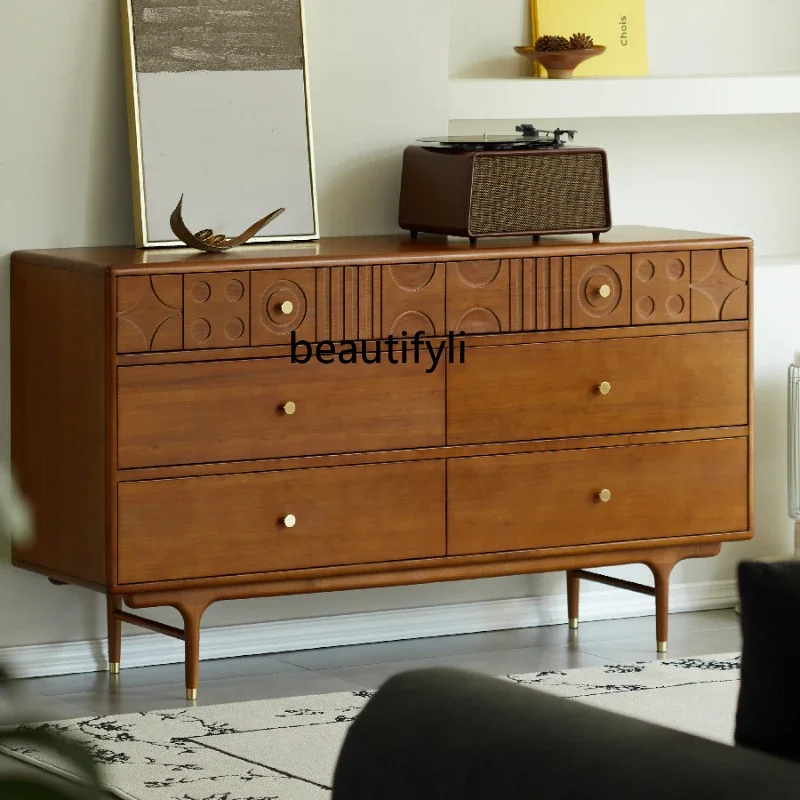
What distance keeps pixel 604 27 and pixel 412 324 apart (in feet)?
4.12

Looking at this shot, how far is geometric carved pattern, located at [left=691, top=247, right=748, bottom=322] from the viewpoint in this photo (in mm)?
3480

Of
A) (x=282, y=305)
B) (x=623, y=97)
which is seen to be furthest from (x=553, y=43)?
(x=282, y=305)

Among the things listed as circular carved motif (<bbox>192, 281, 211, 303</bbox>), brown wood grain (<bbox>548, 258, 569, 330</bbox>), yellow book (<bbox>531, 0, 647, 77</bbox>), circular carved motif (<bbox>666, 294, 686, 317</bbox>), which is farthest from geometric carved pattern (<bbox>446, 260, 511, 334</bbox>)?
yellow book (<bbox>531, 0, 647, 77</bbox>)

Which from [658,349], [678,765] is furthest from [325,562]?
[678,765]

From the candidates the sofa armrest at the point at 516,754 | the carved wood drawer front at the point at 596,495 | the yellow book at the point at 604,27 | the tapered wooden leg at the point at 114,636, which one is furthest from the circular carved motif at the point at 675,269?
the sofa armrest at the point at 516,754

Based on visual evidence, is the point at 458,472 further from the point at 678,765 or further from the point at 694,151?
the point at 678,765

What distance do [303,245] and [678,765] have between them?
2.56 metres

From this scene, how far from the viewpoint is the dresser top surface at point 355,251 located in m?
3.03

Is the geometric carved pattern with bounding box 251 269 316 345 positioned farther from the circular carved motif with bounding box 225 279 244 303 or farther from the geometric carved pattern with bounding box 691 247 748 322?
the geometric carved pattern with bounding box 691 247 748 322

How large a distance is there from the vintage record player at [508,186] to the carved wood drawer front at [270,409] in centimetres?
39

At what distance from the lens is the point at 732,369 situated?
3.52 m

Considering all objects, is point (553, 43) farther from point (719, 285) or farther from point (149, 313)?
point (149, 313)

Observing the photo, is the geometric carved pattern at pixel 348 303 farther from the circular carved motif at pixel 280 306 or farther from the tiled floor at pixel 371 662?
the tiled floor at pixel 371 662

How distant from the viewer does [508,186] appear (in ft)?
11.1
